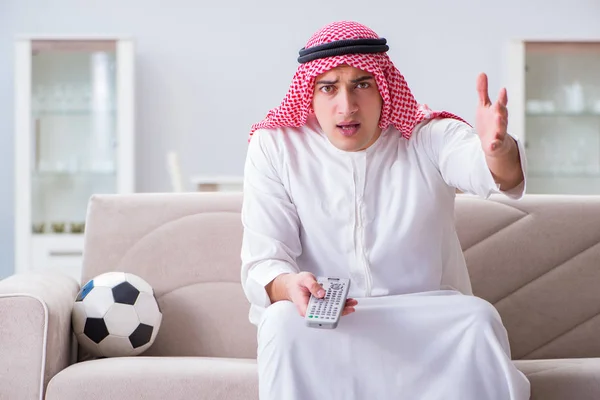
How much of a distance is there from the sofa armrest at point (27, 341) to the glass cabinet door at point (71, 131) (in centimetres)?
324

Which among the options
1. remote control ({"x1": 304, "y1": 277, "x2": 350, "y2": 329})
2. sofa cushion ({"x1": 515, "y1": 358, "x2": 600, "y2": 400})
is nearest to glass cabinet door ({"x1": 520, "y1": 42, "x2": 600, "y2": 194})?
sofa cushion ({"x1": 515, "y1": 358, "x2": 600, "y2": 400})

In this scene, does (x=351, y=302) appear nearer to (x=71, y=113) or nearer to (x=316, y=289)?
(x=316, y=289)

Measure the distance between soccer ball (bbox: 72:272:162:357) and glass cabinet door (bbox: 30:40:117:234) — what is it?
120 inches

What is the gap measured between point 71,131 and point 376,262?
3841 millimetres

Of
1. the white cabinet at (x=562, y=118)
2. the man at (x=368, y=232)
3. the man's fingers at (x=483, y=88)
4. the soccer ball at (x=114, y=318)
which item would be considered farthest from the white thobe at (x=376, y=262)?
the white cabinet at (x=562, y=118)

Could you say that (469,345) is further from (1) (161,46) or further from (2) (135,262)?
(1) (161,46)

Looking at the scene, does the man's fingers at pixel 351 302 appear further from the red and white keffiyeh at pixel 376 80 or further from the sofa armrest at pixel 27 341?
the sofa armrest at pixel 27 341

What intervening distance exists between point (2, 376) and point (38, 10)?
4.22m

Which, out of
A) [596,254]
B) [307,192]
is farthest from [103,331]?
[596,254]

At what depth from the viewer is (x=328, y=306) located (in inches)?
63.9

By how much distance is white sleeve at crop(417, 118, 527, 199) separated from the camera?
173 cm

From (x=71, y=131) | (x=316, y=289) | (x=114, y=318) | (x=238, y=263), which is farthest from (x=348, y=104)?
(x=71, y=131)

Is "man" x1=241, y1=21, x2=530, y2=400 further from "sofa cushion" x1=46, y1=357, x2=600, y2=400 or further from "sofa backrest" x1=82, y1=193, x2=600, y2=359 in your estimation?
"sofa backrest" x1=82, y1=193, x2=600, y2=359

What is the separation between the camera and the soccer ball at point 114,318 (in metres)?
2.22
